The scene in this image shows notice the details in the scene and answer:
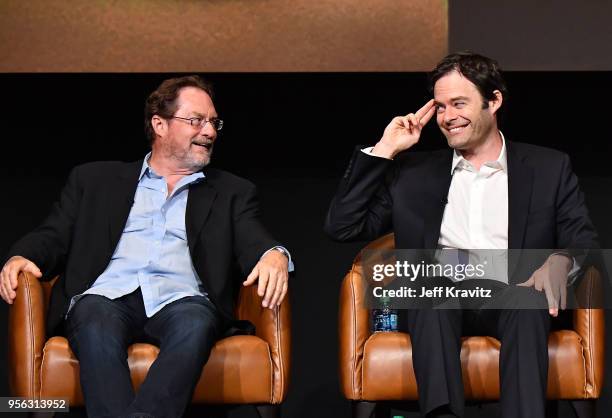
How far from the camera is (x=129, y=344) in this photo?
299 centimetres

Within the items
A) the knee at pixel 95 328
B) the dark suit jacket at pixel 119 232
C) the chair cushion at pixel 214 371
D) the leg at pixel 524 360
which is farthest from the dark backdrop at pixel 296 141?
the leg at pixel 524 360

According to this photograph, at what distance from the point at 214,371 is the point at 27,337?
557 millimetres

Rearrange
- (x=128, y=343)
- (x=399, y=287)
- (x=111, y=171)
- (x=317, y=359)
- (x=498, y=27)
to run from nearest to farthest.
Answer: (x=128, y=343) → (x=399, y=287) → (x=111, y=171) → (x=498, y=27) → (x=317, y=359)

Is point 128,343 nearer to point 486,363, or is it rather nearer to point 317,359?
point 486,363

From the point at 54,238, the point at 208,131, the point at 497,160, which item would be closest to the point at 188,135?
the point at 208,131

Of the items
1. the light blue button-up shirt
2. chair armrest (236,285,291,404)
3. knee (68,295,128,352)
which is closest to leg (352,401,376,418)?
chair armrest (236,285,291,404)

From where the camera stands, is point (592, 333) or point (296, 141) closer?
point (592, 333)

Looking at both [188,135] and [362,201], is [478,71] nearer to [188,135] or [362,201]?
[362,201]

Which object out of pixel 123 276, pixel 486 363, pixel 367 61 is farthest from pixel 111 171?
pixel 486 363

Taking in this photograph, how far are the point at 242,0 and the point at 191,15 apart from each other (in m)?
0.20

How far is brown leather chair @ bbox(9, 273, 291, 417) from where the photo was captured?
293 cm

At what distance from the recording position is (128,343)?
296 centimetres

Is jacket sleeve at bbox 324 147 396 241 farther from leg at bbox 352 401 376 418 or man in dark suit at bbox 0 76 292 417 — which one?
leg at bbox 352 401 376 418

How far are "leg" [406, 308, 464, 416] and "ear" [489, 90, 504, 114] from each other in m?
0.74
